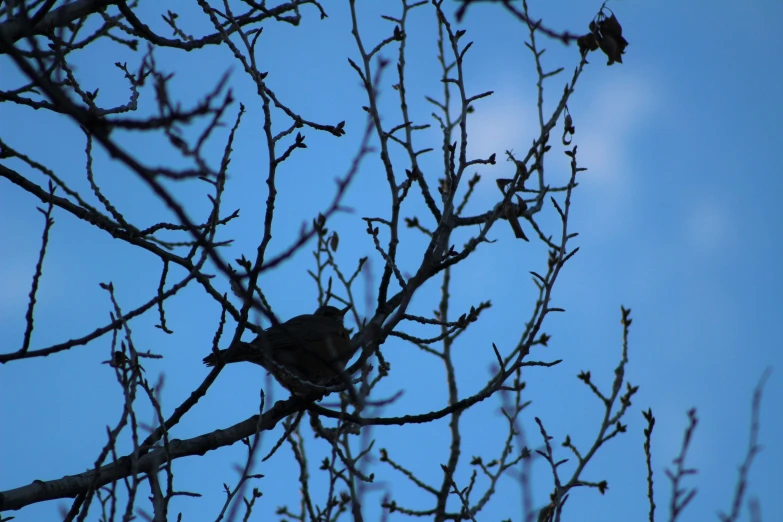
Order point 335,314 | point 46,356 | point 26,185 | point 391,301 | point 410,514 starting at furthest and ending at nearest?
point 335,314
point 410,514
point 391,301
point 26,185
point 46,356

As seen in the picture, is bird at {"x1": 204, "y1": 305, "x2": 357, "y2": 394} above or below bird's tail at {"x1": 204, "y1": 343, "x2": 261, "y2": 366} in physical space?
above

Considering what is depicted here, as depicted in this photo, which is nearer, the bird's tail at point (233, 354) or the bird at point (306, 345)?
the bird's tail at point (233, 354)

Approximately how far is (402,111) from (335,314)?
529 centimetres

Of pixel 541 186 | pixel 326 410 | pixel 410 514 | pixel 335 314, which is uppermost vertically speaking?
pixel 335 314

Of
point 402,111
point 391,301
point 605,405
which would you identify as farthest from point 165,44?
point 605,405

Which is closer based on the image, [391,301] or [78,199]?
[78,199]

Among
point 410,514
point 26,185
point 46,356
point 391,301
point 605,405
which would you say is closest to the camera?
point 46,356

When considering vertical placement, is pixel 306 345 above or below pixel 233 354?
above

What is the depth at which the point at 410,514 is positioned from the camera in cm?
750

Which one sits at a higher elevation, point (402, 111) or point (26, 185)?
point (402, 111)

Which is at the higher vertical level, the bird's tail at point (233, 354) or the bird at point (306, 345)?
the bird at point (306, 345)

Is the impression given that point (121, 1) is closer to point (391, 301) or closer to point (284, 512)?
point (391, 301)

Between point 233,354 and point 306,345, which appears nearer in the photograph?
point 233,354

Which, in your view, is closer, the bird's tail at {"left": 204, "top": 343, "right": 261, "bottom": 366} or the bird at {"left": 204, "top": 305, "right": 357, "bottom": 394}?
the bird's tail at {"left": 204, "top": 343, "right": 261, "bottom": 366}
